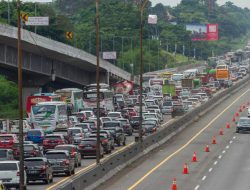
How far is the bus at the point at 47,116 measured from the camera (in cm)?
8388

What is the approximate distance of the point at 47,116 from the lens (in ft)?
277

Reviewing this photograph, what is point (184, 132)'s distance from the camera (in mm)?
90438

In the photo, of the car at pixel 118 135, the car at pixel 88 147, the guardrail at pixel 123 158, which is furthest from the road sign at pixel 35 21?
the car at pixel 88 147

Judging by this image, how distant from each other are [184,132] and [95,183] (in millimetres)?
42320

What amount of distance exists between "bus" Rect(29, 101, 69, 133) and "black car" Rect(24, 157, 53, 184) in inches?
1376

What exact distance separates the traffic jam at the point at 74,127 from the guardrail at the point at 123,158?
5.74 ft

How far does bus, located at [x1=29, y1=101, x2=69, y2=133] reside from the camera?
8388 cm

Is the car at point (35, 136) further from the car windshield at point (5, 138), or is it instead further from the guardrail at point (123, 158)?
the guardrail at point (123, 158)

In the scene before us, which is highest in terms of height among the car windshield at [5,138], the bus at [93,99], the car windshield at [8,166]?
the bus at [93,99]

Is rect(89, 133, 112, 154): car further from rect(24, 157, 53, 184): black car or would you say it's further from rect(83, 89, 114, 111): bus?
rect(83, 89, 114, 111): bus

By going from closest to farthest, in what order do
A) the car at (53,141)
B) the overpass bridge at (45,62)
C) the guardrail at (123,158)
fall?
the guardrail at (123,158), the car at (53,141), the overpass bridge at (45,62)

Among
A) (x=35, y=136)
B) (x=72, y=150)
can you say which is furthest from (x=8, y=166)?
(x=35, y=136)

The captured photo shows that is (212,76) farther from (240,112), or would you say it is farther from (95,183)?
(95,183)

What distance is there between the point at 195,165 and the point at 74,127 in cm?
1676
